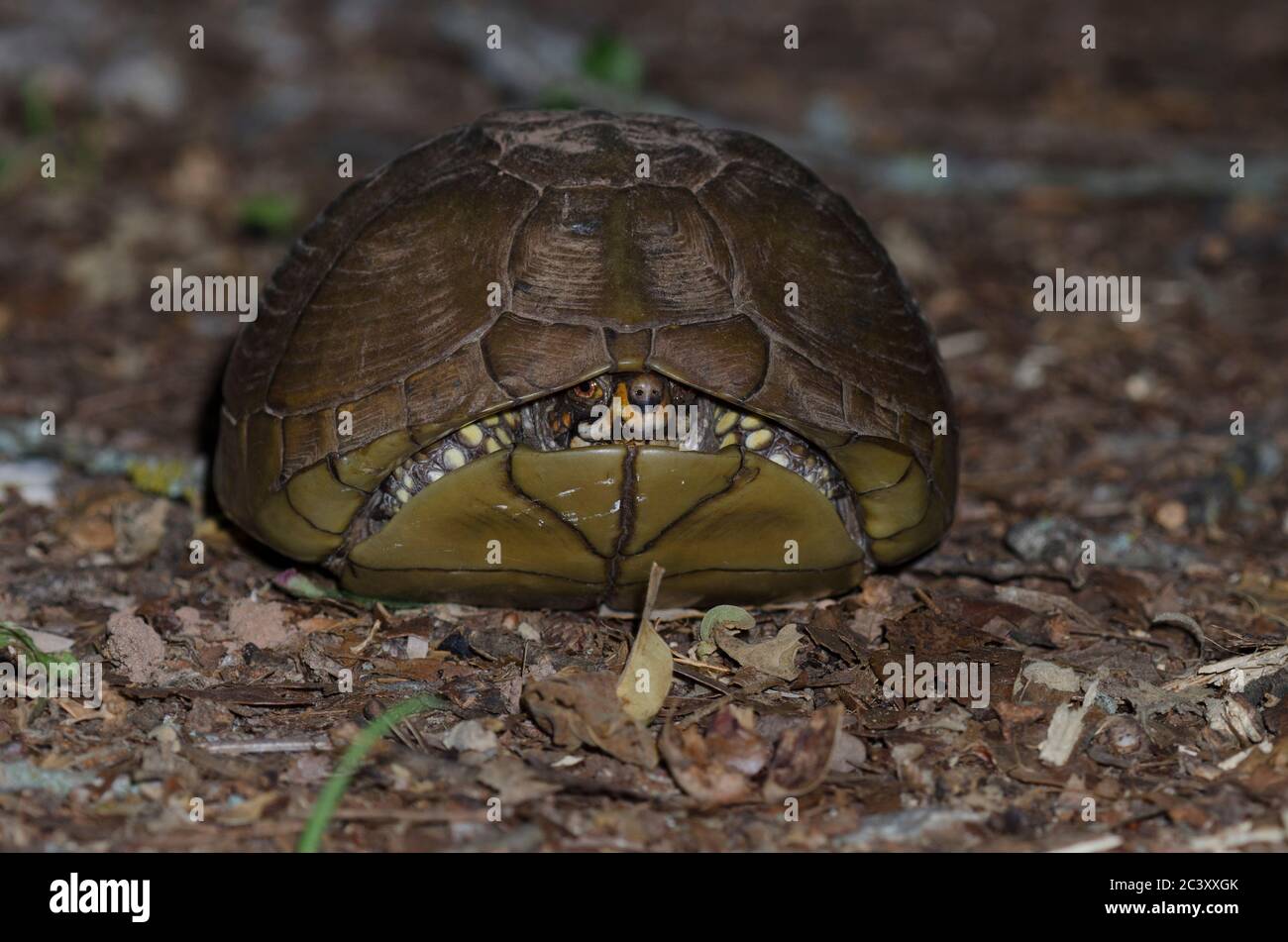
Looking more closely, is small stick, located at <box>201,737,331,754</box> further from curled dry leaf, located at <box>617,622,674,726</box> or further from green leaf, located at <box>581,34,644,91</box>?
green leaf, located at <box>581,34,644,91</box>

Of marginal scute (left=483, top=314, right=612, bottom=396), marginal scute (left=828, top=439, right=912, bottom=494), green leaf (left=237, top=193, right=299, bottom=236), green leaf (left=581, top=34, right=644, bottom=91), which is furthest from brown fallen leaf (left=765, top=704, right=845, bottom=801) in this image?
green leaf (left=581, top=34, right=644, bottom=91)

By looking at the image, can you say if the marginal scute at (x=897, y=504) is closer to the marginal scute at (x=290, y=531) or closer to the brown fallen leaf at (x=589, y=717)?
the brown fallen leaf at (x=589, y=717)

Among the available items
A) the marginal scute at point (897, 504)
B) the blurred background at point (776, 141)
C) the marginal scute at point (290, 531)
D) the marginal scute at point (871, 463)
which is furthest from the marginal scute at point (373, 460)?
the blurred background at point (776, 141)

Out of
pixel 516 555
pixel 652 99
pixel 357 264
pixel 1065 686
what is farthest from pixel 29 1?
pixel 1065 686

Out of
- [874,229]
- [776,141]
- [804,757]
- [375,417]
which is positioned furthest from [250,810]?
[776,141]

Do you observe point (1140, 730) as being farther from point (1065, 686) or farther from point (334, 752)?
point (334, 752)

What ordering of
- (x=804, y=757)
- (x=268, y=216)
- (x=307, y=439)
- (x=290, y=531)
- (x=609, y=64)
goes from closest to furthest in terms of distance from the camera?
1. (x=804, y=757)
2. (x=307, y=439)
3. (x=290, y=531)
4. (x=268, y=216)
5. (x=609, y=64)

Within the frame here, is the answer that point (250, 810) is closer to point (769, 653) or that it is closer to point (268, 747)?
point (268, 747)
